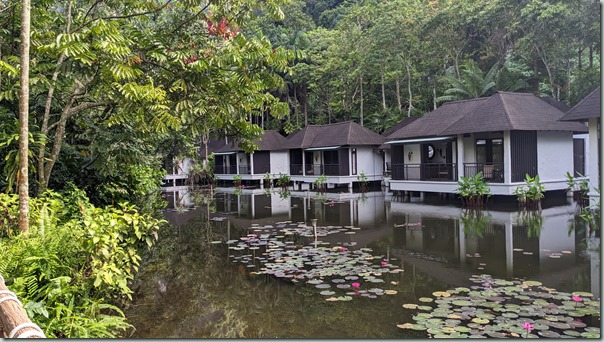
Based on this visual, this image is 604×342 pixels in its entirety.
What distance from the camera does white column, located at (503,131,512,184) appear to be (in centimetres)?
1661

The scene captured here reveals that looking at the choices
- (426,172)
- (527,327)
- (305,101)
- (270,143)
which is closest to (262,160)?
(270,143)

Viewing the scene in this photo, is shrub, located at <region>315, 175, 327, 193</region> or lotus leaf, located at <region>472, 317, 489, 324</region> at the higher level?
shrub, located at <region>315, 175, 327, 193</region>

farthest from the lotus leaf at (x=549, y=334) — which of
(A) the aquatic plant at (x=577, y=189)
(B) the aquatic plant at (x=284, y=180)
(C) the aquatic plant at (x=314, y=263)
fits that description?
(B) the aquatic plant at (x=284, y=180)

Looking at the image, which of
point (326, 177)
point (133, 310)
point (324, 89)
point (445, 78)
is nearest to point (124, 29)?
point (133, 310)

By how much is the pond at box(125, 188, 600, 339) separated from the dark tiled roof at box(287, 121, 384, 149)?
40.5ft

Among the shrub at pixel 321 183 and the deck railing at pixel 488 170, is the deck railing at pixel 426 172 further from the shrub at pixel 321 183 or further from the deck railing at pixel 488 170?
the shrub at pixel 321 183

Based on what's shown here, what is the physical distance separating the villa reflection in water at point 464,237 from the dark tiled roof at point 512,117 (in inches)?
119

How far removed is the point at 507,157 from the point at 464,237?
753 cm

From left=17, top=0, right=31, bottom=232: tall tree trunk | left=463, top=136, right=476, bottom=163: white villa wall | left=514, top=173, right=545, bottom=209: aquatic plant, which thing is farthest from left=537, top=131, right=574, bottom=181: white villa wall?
left=17, top=0, right=31, bottom=232: tall tree trunk

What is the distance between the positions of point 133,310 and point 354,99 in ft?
109

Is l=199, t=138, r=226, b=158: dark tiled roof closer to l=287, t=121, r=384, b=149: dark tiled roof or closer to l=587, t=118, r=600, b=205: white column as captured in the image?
l=287, t=121, r=384, b=149: dark tiled roof

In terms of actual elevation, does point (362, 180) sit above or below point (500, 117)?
below

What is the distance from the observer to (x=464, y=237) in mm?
10570

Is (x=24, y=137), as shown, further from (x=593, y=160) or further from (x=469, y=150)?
(x=469, y=150)
